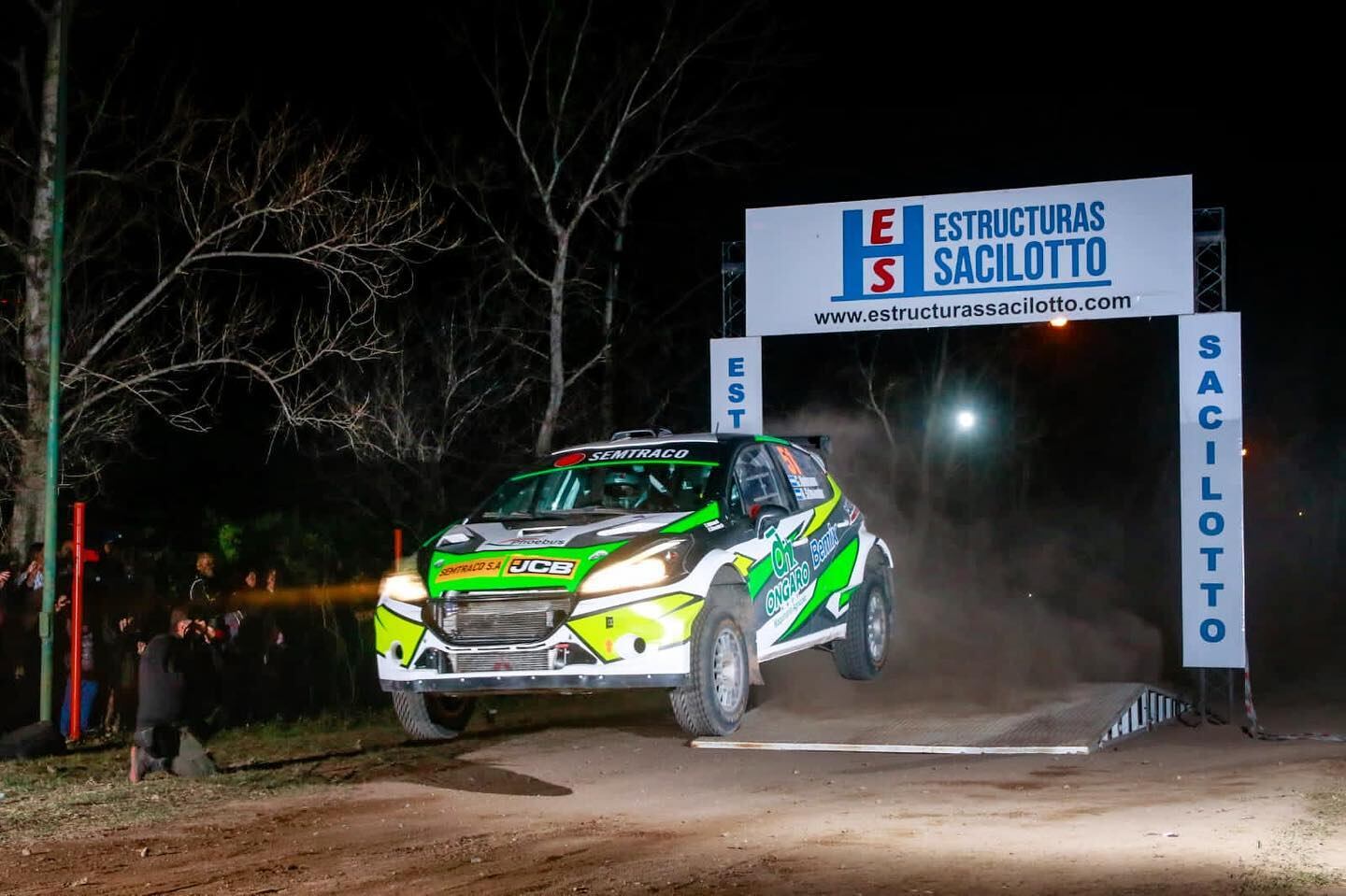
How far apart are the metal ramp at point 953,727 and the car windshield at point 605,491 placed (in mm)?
1778

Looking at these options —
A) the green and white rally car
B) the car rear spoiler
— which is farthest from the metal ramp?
the car rear spoiler

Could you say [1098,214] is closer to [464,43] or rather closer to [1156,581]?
[464,43]

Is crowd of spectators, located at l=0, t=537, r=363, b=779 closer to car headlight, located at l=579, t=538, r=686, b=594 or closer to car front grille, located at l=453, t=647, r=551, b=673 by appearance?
car front grille, located at l=453, t=647, r=551, b=673

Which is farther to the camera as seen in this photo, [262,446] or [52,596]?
[262,446]

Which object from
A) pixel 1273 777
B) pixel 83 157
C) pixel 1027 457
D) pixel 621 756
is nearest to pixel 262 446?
pixel 83 157

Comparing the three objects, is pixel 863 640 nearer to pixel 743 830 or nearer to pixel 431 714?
pixel 431 714

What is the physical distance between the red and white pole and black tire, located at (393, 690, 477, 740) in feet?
8.45

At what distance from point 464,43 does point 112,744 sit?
12964 mm

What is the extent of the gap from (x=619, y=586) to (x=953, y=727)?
11.3ft

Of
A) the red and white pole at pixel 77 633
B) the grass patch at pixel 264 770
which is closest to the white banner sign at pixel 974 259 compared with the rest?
the grass patch at pixel 264 770

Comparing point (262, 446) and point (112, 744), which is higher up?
point (262, 446)

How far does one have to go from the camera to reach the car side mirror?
1163 centimetres

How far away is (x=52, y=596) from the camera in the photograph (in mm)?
12359

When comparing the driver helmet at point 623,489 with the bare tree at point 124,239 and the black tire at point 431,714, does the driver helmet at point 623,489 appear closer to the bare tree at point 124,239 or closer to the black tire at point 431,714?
the black tire at point 431,714
